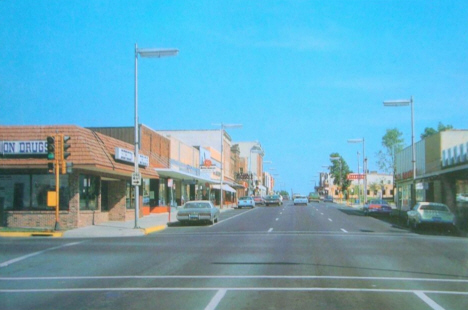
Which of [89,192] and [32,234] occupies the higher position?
[89,192]

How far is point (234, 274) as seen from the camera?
42.9 ft

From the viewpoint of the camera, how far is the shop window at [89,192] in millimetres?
29000

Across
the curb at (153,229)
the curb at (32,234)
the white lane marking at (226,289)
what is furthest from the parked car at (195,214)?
the white lane marking at (226,289)

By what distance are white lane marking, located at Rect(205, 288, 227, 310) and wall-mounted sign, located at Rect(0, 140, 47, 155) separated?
1820 cm

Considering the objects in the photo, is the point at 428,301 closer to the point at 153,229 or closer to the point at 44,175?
the point at 153,229

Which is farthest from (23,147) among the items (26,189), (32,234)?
(32,234)

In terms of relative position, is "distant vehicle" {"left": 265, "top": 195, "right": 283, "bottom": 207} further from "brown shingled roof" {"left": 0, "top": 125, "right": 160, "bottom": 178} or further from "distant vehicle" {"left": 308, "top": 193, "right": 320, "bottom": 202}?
"brown shingled roof" {"left": 0, "top": 125, "right": 160, "bottom": 178}

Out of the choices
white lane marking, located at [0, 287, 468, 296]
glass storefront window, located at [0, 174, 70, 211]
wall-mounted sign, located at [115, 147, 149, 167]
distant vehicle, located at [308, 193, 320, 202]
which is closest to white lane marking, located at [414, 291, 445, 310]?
white lane marking, located at [0, 287, 468, 296]

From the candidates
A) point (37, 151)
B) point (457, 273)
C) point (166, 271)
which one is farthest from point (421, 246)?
point (37, 151)

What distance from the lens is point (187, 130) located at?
92.1 meters

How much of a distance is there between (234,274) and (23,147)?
17.3 m

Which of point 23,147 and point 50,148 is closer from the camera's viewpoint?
point 50,148

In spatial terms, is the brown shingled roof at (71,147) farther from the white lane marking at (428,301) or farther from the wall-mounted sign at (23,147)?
the white lane marking at (428,301)

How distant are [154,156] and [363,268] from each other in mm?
30142
